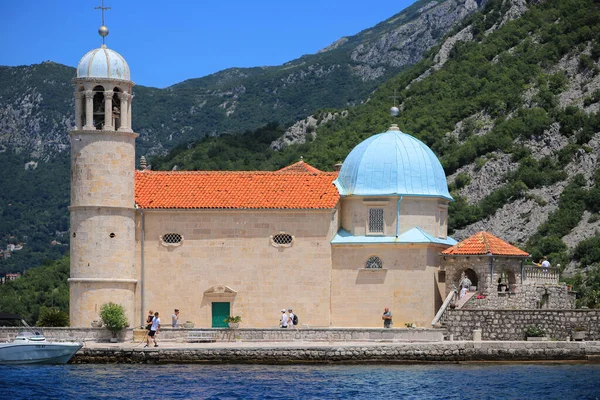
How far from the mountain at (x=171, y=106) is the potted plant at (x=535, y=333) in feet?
260

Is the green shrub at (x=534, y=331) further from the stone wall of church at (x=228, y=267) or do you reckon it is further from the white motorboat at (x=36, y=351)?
the white motorboat at (x=36, y=351)

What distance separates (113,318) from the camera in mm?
50500

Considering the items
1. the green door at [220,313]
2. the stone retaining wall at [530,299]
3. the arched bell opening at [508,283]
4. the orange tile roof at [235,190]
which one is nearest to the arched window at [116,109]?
the orange tile roof at [235,190]

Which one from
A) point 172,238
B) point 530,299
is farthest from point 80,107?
point 530,299

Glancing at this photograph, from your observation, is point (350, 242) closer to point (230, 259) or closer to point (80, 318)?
point (230, 259)

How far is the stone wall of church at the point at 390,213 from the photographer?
5506 cm

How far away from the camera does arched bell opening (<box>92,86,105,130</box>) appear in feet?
175

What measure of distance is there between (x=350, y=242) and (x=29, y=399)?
721 inches

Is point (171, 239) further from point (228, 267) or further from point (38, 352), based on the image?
point (38, 352)

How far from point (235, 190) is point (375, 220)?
5.95 metres

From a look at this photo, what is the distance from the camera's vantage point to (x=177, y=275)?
2125 inches

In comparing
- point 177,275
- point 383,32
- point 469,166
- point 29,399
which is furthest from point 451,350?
point 383,32

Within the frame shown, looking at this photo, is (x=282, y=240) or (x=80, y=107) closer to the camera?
(x=80, y=107)

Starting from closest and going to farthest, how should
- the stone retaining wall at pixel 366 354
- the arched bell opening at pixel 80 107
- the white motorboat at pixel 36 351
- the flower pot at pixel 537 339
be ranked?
the white motorboat at pixel 36 351, the stone retaining wall at pixel 366 354, the flower pot at pixel 537 339, the arched bell opening at pixel 80 107
